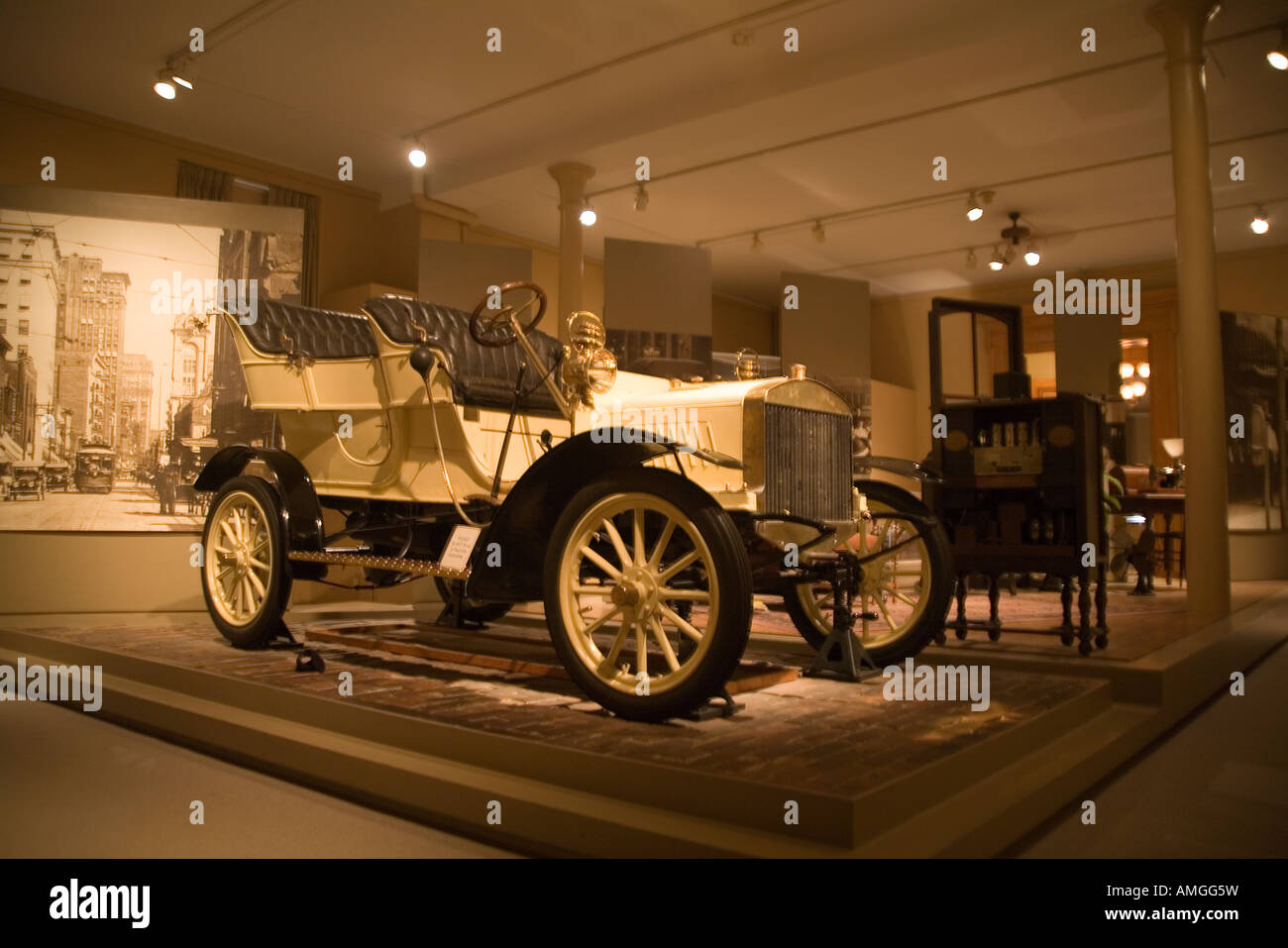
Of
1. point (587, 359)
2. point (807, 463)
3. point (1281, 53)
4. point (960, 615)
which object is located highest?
point (1281, 53)

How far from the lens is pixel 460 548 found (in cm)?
326

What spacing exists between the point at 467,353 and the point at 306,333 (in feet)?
3.16

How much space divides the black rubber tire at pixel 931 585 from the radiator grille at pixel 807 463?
31 cm

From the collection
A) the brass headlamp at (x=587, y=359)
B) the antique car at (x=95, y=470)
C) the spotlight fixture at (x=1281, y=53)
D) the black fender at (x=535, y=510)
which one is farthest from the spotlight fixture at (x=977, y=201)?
the antique car at (x=95, y=470)

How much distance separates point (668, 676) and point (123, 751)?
1.82m

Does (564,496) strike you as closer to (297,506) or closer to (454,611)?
(297,506)

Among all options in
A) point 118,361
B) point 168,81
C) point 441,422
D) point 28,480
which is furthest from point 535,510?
point 168,81

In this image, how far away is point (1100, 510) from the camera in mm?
4117

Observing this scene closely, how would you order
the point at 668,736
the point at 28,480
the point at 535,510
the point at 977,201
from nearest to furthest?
1. the point at 668,736
2. the point at 535,510
3. the point at 28,480
4. the point at 977,201

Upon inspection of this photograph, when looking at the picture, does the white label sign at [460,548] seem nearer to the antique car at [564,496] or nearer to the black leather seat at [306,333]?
the antique car at [564,496]

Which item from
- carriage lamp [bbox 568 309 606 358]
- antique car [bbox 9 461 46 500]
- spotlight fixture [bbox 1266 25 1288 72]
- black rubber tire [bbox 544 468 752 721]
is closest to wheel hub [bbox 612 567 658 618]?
black rubber tire [bbox 544 468 752 721]

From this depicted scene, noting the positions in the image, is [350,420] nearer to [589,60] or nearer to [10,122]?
[589,60]

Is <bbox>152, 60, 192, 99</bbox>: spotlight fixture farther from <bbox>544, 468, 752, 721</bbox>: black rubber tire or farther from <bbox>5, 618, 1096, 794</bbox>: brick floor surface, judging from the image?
<bbox>544, 468, 752, 721</bbox>: black rubber tire

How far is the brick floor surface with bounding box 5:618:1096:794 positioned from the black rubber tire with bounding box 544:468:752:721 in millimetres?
70
